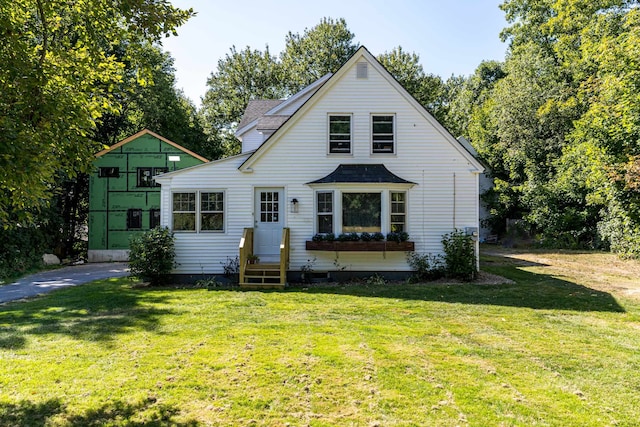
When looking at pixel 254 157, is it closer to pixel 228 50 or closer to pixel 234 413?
pixel 234 413

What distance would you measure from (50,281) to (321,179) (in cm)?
960

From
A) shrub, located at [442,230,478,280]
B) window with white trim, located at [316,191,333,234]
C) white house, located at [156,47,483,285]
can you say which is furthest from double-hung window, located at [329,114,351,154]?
shrub, located at [442,230,478,280]

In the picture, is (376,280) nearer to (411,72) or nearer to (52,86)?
(52,86)

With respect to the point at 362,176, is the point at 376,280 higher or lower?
lower

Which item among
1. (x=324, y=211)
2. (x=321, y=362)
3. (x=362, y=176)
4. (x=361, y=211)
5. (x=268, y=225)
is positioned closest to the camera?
(x=321, y=362)

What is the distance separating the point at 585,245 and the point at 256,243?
1893cm

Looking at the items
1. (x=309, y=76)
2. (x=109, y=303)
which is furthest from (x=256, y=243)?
(x=309, y=76)

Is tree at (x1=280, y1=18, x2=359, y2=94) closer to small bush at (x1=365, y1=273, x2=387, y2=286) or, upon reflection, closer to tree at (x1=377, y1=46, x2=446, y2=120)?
tree at (x1=377, y1=46, x2=446, y2=120)

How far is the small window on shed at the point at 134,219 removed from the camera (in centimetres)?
2028

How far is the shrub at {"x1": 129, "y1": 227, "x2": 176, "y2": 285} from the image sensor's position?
1130cm

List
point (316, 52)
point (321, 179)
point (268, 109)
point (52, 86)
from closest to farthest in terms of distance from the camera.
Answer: point (52, 86)
point (321, 179)
point (268, 109)
point (316, 52)

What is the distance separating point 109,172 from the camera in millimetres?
20141

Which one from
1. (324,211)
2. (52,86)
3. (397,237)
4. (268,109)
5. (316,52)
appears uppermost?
(316,52)

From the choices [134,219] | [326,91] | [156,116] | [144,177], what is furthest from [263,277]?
[156,116]
